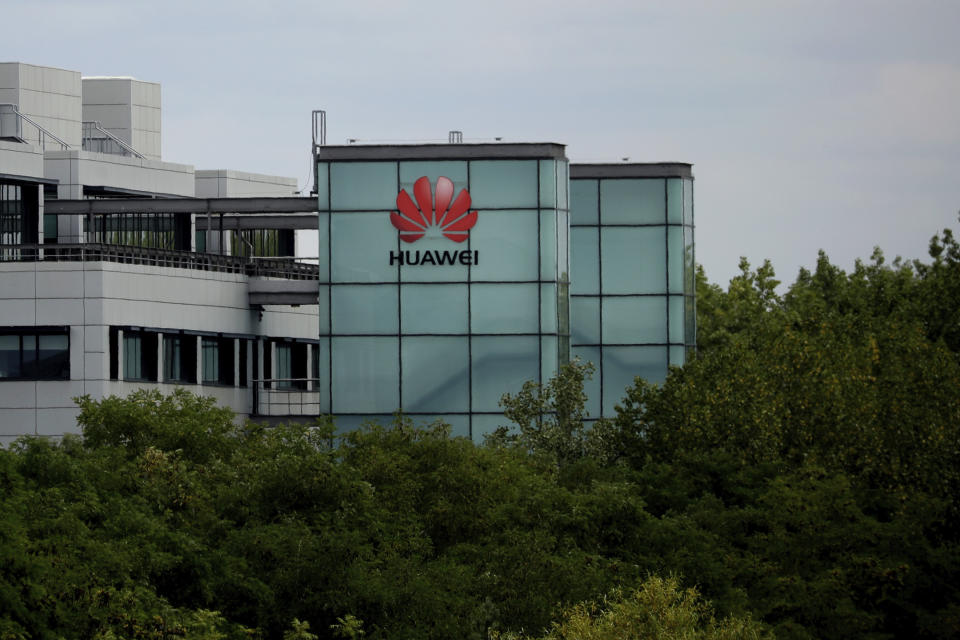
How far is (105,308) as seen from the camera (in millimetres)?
65312

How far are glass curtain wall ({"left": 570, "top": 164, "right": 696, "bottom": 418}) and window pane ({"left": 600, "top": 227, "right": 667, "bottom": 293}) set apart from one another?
0.04 meters

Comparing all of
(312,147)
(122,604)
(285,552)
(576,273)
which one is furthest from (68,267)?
(122,604)

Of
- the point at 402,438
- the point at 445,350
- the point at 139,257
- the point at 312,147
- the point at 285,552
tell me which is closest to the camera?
the point at 285,552

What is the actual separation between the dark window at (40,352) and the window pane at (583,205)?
2093 centimetres

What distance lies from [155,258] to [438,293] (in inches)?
493

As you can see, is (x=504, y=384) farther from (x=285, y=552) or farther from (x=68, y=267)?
(x=285, y=552)

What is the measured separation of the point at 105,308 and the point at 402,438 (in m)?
21.2

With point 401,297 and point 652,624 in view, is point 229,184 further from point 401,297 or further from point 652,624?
point 652,624

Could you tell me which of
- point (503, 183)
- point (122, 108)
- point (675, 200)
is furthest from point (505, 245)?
point (122, 108)

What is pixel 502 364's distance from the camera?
64.6 meters

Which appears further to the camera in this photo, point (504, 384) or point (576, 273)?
point (576, 273)

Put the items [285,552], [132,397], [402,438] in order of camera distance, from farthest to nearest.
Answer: [132,397]
[402,438]
[285,552]

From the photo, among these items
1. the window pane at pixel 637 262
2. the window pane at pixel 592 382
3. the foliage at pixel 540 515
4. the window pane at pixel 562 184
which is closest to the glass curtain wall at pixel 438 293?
the window pane at pixel 562 184

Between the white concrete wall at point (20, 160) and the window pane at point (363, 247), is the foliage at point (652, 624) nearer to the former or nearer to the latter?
the window pane at point (363, 247)
